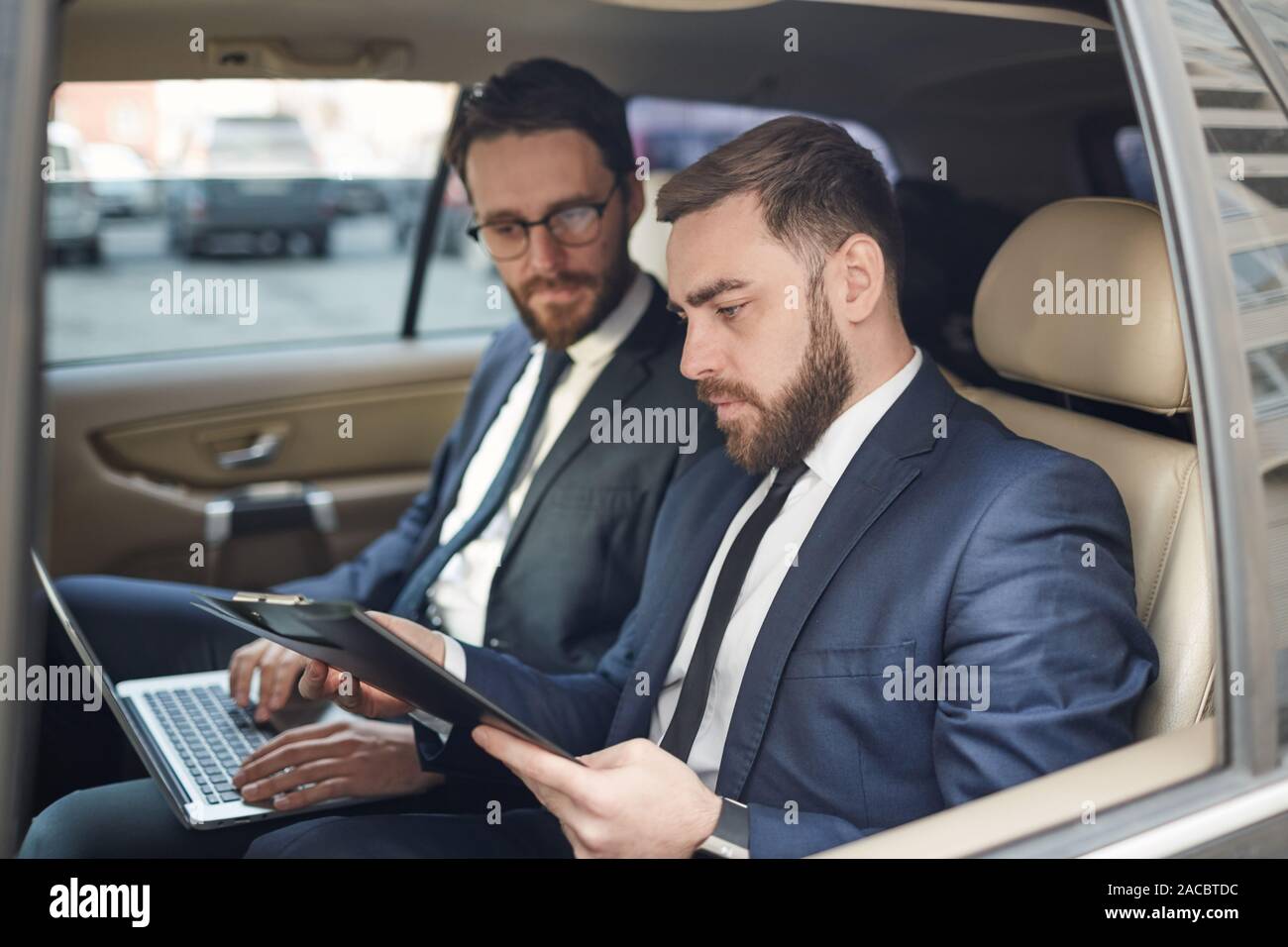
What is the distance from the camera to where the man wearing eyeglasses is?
2.24m

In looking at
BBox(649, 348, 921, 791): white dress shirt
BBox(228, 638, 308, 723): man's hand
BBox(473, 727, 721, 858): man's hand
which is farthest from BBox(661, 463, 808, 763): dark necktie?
BBox(228, 638, 308, 723): man's hand

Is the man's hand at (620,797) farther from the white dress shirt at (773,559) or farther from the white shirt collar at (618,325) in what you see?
the white shirt collar at (618,325)

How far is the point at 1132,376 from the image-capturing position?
1627mm

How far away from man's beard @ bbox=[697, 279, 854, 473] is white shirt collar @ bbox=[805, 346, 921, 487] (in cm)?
1

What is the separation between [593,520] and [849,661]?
0.81 metres

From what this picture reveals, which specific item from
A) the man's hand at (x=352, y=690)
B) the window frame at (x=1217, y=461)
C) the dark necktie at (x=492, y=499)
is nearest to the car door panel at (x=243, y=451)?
the dark necktie at (x=492, y=499)

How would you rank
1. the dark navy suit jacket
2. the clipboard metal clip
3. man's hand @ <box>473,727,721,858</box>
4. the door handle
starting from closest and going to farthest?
1. the clipboard metal clip
2. man's hand @ <box>473,727,721,858</box>
3. the dark navy suit jacket
4. the door handle

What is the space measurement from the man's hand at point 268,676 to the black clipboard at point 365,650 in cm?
62

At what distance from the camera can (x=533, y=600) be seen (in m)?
2.26

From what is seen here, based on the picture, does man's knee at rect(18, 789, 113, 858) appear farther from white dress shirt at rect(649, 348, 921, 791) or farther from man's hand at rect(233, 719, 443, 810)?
white dress shirt at rect(649, 348, 921, 791)

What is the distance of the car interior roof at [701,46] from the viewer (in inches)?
81.3

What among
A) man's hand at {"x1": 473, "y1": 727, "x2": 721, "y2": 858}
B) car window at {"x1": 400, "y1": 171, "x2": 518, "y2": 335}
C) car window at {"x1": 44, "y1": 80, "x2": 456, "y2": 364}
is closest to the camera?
man's hand at {"x1": 473, "y1": 727, "x2": 721, "y2": 858}

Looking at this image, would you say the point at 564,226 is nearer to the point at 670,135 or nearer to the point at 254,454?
the point at 670,135

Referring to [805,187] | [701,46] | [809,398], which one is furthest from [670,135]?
[809,398]
